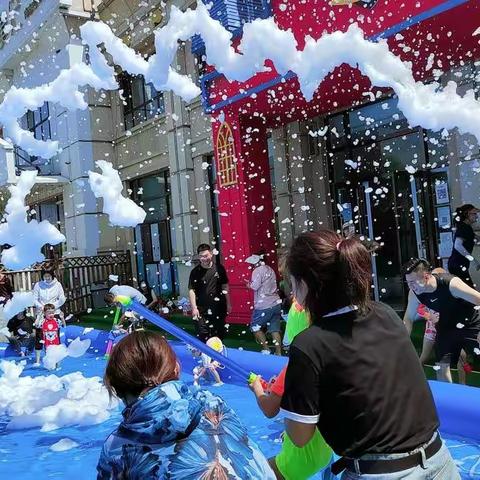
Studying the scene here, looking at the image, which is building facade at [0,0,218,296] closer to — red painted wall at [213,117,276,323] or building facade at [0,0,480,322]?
building facade at [0,0,480,322]

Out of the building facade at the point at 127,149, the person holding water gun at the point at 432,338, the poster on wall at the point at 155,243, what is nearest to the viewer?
the person holding water gun at the point at 432,338

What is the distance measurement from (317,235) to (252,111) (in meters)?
8.51

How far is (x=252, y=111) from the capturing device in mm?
10070

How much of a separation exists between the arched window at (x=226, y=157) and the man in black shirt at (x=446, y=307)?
6158 mm

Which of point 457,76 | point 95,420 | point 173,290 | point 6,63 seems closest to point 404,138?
point 457,76

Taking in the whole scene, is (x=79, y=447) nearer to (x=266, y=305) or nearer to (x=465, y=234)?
(x=266, y=305)

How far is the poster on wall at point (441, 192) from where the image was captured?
873 cm

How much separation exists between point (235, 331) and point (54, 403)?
3824 millimetres

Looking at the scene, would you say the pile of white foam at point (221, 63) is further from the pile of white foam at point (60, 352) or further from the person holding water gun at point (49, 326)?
the pile of white foam at point (60, 352)

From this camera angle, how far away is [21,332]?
35.5 ft

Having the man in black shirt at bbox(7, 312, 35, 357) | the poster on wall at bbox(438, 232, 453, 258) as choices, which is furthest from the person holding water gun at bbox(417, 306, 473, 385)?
the man in black shirt at bbox(7, 312, 35, 357)

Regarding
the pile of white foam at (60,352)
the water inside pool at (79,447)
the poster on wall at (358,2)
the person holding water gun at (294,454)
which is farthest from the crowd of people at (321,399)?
the pile of white foam at (60,352)

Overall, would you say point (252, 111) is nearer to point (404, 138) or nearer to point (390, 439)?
point (404, 138)

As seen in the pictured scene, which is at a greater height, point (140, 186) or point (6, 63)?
point (6, 63)
